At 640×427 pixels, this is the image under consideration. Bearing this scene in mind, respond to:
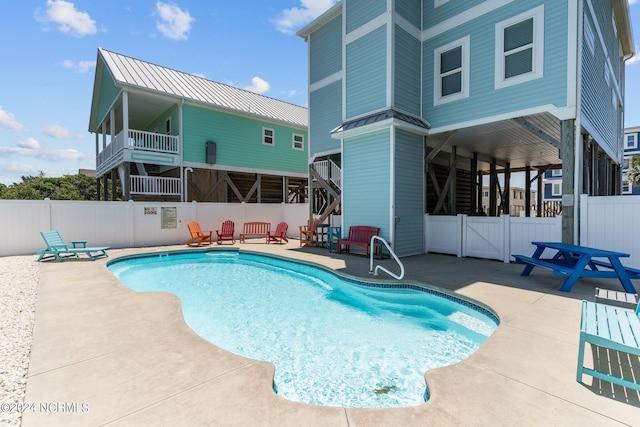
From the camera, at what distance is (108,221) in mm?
10984

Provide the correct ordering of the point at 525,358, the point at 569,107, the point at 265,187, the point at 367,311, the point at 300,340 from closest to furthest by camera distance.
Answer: the point at 525,358 < the point at 300,340 < the point at 367,311 < the point at 569,107 < the point at 265,187

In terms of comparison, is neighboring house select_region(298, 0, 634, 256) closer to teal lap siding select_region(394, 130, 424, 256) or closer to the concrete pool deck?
teal lap siding select_region(394, 130, 424, 256)

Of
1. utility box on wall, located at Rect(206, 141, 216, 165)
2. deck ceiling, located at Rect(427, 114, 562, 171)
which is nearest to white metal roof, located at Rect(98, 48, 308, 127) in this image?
utility box on wall, located at Rect(206, 141, 216, 165)

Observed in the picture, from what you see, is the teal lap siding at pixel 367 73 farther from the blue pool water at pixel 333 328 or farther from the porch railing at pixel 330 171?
the blue pool water at pixel 333 328

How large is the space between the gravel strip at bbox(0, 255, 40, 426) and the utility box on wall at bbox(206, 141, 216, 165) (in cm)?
879

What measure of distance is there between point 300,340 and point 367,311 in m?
1.62

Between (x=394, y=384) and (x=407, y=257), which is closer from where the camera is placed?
(x=394, y=384)

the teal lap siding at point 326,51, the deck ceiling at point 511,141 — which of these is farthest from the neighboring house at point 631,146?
the teal lap siding at point 326,51

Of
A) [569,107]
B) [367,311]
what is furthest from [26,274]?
[569,107]

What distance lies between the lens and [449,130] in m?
9.09

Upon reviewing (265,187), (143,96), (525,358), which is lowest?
(525,358)

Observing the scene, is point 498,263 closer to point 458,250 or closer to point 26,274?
point 458,250

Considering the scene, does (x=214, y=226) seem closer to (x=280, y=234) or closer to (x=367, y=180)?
(x=280, y=234)

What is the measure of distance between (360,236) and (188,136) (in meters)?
10.3
